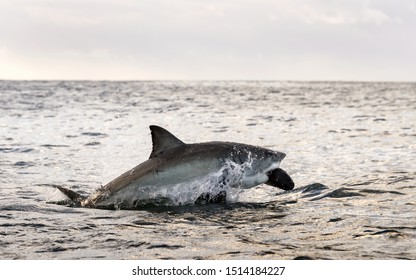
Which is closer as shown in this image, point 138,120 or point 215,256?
point 215,256

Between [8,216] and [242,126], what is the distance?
21306 millimetres

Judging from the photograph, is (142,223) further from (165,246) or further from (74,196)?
(74,196)

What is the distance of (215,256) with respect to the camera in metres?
7.57

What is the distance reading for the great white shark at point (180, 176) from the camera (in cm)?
1057

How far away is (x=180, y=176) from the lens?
10.6 m

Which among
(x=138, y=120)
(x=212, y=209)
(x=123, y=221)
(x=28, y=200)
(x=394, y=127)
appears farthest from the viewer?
(x=138, y=120)

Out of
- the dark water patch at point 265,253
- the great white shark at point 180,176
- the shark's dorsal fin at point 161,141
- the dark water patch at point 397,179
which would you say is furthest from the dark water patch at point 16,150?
the dark water patch at point 265,253

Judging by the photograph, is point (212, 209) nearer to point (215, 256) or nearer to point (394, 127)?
point (215, 256)

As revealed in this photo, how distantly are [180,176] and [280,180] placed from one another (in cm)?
169

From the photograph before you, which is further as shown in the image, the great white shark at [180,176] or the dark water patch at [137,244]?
the great white shark at [180,176]

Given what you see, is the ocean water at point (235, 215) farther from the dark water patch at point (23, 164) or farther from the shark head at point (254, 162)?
the shark head at point (254, 162)

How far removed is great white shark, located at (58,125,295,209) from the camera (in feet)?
34.7

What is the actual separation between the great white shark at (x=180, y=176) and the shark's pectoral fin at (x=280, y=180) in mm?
26

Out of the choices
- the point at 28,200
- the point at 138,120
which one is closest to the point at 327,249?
the point at 28,200
